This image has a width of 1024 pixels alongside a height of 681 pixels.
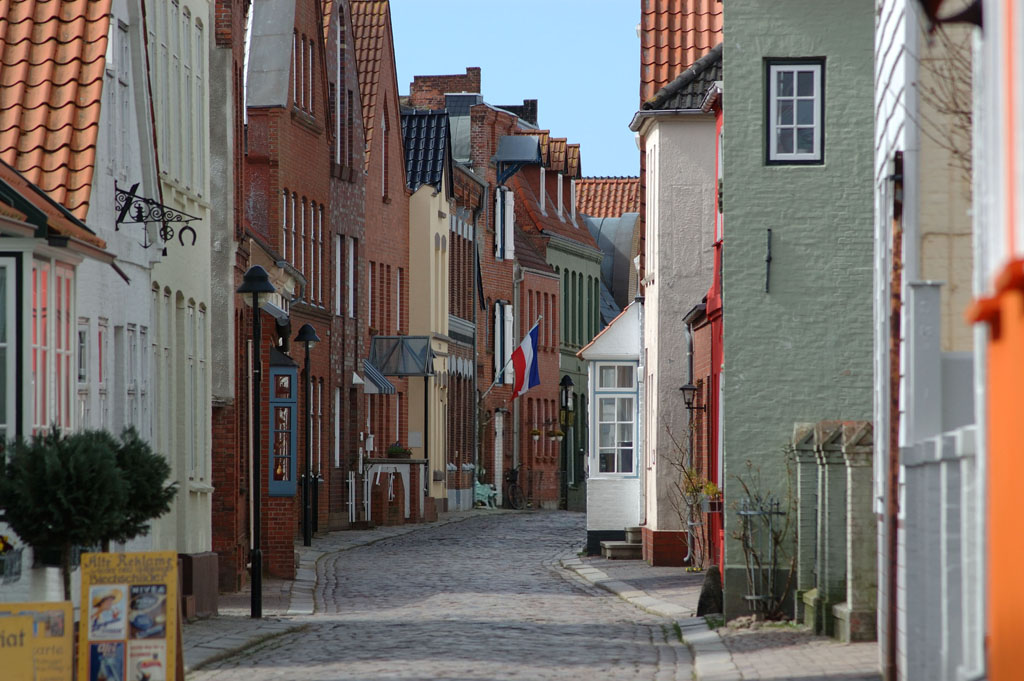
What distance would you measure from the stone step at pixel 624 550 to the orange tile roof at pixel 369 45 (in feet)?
58.6

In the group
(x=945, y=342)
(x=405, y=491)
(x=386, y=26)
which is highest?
(x=386, y=26)

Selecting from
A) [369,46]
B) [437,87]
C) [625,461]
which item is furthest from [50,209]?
[437,87]

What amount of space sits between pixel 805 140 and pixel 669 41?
29.1ft

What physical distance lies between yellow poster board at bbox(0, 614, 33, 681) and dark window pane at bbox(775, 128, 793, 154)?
33.9 feet

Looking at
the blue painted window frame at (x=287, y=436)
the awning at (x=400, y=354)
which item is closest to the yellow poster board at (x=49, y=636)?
the blue painted window frame at (x=287, y=436)

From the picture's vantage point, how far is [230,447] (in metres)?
23.9

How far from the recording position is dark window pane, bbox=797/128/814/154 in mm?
19250

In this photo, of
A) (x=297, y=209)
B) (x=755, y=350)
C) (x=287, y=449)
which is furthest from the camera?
(x=297, y=209)

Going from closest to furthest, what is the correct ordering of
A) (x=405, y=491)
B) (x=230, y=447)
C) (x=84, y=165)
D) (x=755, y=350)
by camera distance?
(x=84, y=165)
(x=755, y=350)
(x=230, y=447)
(x=405, y=491)

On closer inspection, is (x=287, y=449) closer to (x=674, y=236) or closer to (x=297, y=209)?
(x=674, y=236)

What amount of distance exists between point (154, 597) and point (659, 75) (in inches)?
667

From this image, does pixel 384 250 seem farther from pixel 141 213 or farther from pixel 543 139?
pixel 141 213

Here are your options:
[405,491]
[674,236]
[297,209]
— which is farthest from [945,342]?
[405,491]

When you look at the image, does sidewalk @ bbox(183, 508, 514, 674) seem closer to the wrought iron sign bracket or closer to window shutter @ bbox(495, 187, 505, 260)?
the wrought iron sign bracket
